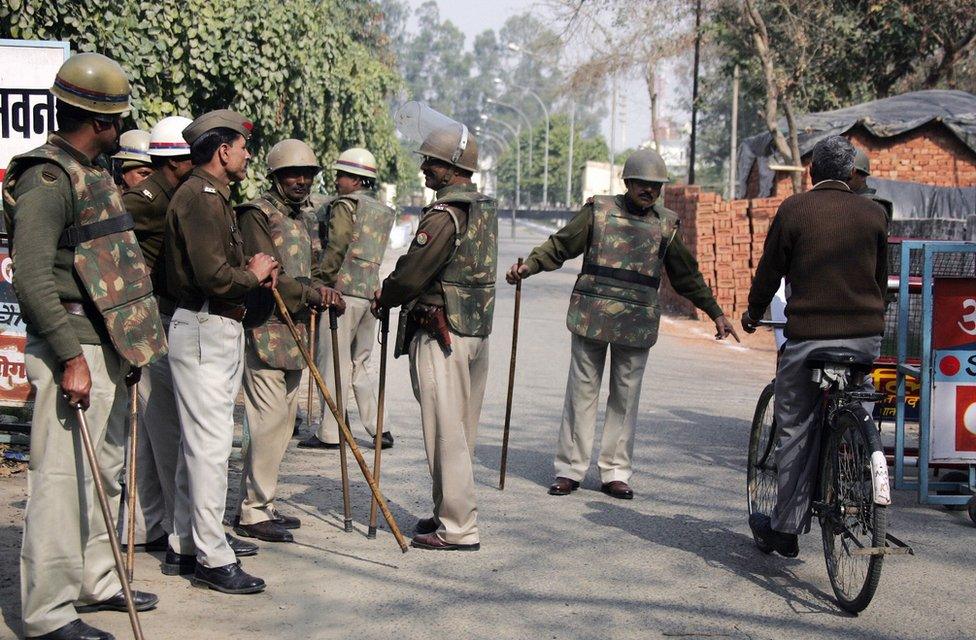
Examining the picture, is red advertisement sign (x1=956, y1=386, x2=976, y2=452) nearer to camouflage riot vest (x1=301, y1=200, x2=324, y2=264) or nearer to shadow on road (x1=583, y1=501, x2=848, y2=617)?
shadow on road (x1=583, y1=501, x2=848, y2=617)

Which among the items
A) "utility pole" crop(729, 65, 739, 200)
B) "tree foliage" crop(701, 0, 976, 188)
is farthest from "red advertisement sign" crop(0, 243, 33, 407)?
"utility pole" crop(729, 65, 739, 200)

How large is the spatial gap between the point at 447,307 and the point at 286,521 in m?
1.40

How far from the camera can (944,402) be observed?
6.77 m

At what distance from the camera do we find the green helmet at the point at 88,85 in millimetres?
4305

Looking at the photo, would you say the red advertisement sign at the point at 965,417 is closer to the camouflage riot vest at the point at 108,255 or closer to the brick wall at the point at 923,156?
the camouflage riot vest at the point at 108,255

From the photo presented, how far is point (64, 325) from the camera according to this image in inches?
164

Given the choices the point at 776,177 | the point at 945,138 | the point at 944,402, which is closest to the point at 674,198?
the point at 776,177

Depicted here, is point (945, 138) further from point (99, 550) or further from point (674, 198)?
point (99, 550)

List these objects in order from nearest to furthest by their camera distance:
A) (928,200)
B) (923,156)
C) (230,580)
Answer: (230,580)
(928,200)
(923,156)

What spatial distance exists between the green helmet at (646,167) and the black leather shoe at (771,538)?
213cm

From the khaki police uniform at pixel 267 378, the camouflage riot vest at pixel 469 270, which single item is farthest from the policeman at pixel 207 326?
the camouflage riot vest at pixel 469 270

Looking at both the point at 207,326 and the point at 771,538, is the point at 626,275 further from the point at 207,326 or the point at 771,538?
the point at 207,326

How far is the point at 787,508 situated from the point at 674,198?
17.3 meters

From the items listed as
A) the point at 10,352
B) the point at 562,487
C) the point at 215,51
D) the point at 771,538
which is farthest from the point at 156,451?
the point at 215,51
